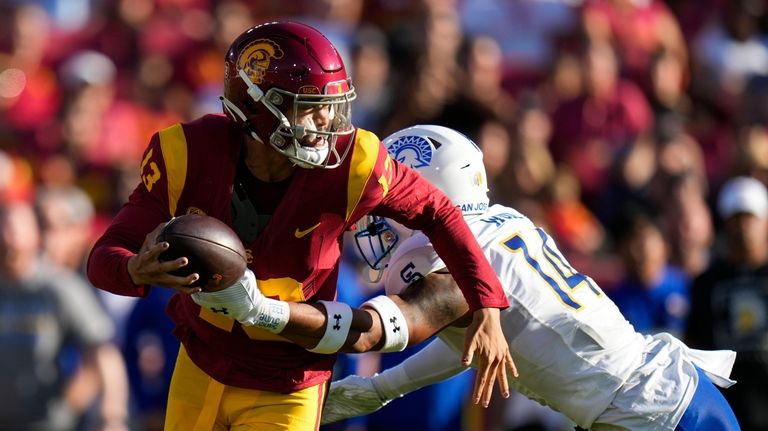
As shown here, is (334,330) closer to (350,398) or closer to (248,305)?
(248,305)

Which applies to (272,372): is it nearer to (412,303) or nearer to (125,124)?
(412,303)

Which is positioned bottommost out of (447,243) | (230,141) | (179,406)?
(179,406)

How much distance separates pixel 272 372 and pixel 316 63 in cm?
105

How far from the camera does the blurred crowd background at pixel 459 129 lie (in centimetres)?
773

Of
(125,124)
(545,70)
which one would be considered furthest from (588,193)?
(125,124)

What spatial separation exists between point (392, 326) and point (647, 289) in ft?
12.3

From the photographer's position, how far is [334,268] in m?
4.52

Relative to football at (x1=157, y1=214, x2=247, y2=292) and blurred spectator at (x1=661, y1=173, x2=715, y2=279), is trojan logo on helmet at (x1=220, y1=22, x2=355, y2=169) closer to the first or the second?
football at (x1=157, y1=214, x2=247, y2=292)

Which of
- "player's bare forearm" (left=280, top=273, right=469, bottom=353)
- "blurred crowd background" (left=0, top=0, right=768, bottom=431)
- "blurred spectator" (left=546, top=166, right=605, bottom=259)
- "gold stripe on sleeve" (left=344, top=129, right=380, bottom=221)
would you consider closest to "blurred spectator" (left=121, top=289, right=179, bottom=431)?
"blurred crowd background" (left=0, top=0, right=768, bottom=431)

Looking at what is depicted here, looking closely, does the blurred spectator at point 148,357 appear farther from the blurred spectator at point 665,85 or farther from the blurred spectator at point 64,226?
the blurred spectator at point 665,85

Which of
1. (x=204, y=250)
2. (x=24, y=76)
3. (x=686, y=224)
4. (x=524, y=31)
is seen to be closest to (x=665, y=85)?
(x=524, y=31)

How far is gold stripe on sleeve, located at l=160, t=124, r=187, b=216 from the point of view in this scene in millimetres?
4238

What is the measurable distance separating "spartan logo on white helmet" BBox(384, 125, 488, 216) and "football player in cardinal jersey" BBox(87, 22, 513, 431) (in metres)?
0.32

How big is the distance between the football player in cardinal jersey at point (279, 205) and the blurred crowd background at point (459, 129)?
2.93 meters
